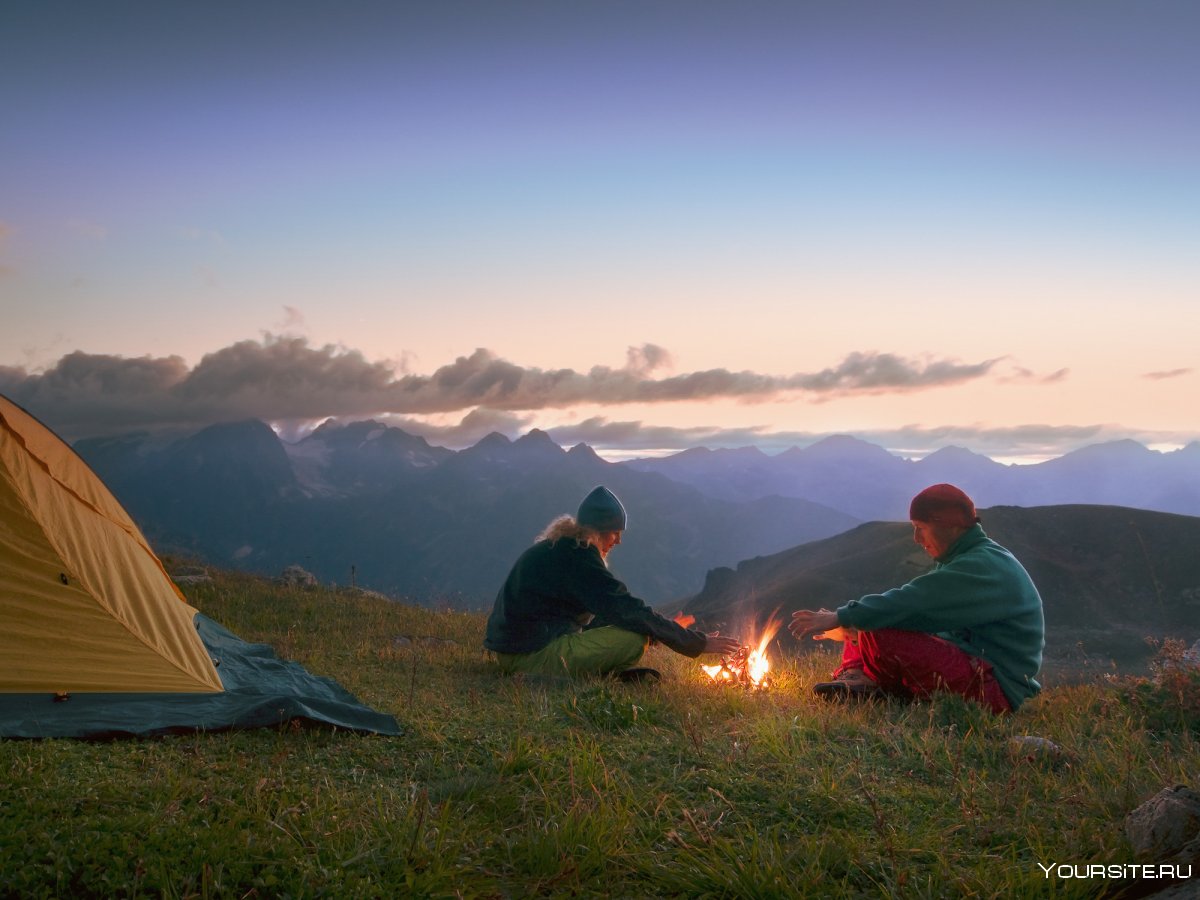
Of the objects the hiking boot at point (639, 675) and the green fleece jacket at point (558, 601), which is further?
the green fleece jacket at point (558, 601)

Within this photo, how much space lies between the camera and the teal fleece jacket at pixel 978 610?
6.61 metres

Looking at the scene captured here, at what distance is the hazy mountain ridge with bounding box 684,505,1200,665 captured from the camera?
66.6m

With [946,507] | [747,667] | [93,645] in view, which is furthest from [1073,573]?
[93,645]

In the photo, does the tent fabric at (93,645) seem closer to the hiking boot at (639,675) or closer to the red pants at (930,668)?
the hiking boot at (639,675)

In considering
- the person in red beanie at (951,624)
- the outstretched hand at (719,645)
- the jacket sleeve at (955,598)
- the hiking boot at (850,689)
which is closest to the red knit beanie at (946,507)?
the person in red beanie at (951,624)

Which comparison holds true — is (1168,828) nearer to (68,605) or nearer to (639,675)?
(639,675)

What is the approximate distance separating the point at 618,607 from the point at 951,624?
3118 millimetres

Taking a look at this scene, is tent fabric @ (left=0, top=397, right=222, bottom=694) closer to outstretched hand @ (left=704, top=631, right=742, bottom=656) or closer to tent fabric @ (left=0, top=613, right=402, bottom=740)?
tent fabric @ (left=0, top=613, right=402, bottom=740)

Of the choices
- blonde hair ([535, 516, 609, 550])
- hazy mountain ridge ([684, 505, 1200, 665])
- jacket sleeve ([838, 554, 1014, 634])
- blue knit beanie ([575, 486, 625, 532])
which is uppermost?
blue knit beanie ([575, 486, 625, 532])

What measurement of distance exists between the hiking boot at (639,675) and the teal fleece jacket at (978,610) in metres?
2.03

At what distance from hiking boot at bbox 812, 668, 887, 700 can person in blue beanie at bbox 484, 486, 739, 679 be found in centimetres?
104

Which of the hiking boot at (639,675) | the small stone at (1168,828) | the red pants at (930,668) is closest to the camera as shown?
the small stone at (1168,828)

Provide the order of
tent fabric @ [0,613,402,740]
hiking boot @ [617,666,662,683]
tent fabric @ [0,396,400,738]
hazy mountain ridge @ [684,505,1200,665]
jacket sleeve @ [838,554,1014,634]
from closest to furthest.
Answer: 1. tent fabric @ [0,613,402,740]
2. tent fabric @ [0,396,400,738]
3. jacket sleeve @ [838,554,1014,634]
4. hiking boot @ [617,666,662,683]
5. hazy mountain ridge @ [684,505,1200,665]

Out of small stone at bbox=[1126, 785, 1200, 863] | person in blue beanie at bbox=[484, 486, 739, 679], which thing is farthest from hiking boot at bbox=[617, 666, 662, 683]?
small stone at bbox=[1126, 785, 1200, 863]
